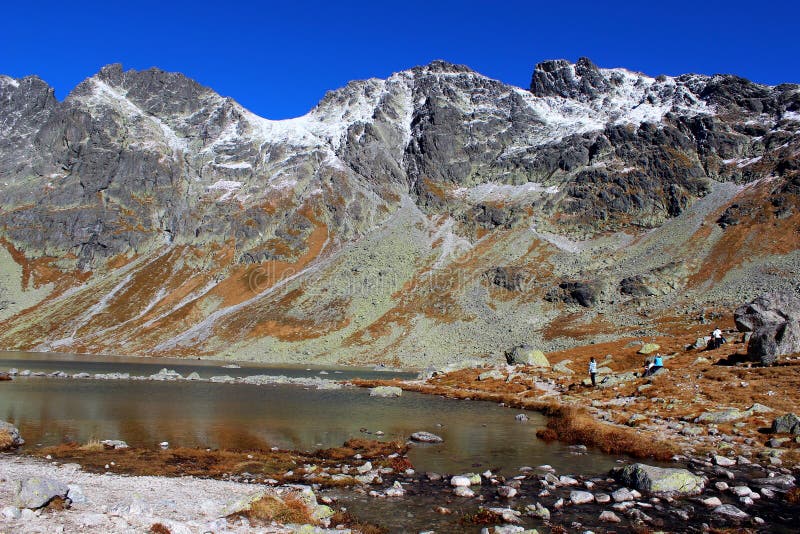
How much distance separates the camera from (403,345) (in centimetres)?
13762

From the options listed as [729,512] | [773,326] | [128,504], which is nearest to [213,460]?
[128,504]

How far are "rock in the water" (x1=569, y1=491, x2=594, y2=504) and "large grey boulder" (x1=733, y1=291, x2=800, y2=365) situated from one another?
3602 centimetres

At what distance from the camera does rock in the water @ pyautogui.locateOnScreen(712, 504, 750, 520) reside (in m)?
19.2

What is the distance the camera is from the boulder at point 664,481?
72.5 ft

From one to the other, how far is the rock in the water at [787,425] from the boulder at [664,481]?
11.1 meters

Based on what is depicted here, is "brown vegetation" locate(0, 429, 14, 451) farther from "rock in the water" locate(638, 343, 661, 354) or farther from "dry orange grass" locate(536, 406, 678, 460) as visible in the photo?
"rock in the water" locate(638, 343, 661, 354)

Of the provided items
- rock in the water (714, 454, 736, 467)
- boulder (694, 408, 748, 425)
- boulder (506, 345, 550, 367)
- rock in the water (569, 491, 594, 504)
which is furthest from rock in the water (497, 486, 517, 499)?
boulder (506, 345, 550, 367)

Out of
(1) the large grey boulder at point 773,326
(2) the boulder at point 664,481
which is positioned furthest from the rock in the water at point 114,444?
(1) the large grey boulder at point 773,326

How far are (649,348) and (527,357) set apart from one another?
17176 mm

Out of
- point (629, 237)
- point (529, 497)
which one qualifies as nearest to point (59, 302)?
point (629, 237)

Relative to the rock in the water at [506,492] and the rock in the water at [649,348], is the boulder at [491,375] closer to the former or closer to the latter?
the rock in the water at [649,348]

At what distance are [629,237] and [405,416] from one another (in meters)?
153

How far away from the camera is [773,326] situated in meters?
49.5

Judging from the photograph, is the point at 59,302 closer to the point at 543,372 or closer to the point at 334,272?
the point at 334,272
